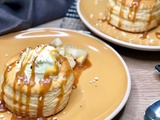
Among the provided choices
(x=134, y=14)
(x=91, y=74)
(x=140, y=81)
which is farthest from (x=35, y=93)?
(x=134, y=14)

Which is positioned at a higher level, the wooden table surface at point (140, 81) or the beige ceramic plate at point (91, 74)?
the beige ceramic plate at point (91, 74)

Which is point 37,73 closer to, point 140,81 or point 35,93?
point 35,93

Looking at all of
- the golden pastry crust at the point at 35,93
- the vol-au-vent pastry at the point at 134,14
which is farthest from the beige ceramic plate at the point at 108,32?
the golden pastry crust at the point at 35,93

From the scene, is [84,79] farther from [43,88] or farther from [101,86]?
[43,88]

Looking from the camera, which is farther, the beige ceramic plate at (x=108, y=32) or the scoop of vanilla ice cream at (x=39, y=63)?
the beige ceramic plate at (x=108, y=32)

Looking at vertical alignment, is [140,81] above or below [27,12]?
below

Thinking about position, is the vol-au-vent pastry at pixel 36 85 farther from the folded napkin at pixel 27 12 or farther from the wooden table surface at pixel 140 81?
the folded napkin at pixel 27 12
